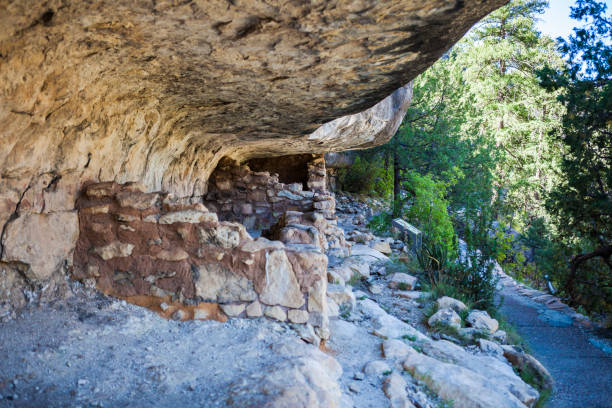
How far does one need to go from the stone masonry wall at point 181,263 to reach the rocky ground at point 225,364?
0.09 m

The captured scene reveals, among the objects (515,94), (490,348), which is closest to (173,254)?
(490,348)

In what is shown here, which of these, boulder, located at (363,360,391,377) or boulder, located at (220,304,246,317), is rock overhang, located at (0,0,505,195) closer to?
boulder, located at (220,304,246,317)

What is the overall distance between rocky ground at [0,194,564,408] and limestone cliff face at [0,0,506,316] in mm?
456

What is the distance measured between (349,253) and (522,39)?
43.6 feet

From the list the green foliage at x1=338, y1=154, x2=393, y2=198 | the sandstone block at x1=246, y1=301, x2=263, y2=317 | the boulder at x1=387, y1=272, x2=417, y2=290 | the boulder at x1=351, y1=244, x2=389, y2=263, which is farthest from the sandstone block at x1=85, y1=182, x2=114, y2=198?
the green foliage at x1=338, y1=154, x2=393, y2=198

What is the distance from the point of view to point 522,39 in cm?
1508

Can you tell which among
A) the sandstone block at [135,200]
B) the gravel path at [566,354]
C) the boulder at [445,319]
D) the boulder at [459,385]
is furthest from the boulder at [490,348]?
the sandstone block at [135,200]

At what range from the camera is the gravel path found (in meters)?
3.55

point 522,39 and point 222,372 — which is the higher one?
point 522,39

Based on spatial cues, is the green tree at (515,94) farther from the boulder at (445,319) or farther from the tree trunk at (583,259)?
the boulder at (445,319)

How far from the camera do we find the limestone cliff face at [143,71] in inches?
70.0

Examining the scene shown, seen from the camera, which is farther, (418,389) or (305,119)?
(305,119)

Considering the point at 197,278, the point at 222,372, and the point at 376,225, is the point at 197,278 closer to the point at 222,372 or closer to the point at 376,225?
the point at 222,372

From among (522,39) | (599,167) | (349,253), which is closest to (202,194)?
(349,253)
